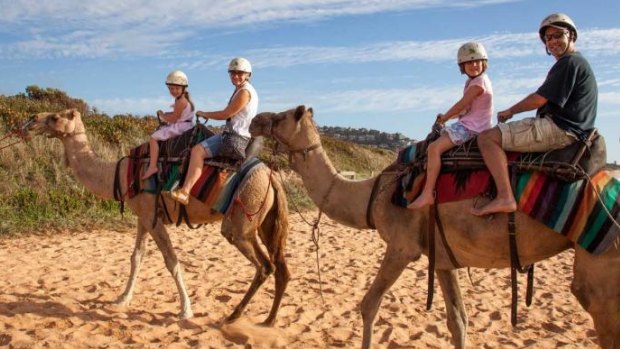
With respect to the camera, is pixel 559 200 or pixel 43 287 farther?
pixel 43 287

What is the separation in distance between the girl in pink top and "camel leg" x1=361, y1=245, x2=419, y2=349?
0.47 metres

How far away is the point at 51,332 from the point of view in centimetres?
581

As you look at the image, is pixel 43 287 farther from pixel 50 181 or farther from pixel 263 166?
pixel 50 181

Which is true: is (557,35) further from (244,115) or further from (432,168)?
(244,115)

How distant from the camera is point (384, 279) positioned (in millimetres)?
4785

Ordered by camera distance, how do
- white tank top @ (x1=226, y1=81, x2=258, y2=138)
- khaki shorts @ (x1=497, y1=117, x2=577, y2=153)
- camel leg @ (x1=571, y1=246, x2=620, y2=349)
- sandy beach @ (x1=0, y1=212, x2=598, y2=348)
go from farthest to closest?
1. white tank top @ (x1=226, y1=81, x2=258, y2=138)
2. sandy beach @ (x1=0, y1=212, x2=598, y2=348)
3. khaki shorts @ (x1=497, y1=117, x2=577, y2=153)
4. camel leg @ (x1=571, y1=246, x2=620, y2=349)

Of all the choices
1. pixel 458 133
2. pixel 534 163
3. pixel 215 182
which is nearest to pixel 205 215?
pixel 215 182

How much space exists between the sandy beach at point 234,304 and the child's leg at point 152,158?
1699 mm

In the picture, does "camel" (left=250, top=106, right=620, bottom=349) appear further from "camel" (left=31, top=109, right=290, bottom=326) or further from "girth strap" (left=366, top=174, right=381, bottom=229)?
"camel" (left=31, top=109, right=290, bottom=326)

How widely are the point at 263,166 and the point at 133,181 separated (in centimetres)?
164

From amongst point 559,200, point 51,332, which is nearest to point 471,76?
point 559,200

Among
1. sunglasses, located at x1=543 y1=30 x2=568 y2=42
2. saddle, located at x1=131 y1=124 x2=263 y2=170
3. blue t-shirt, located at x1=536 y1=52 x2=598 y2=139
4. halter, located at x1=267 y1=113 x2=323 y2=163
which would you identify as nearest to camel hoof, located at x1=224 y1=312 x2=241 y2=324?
saddle, located at x1=131 y1=124 x2=263 y2=170

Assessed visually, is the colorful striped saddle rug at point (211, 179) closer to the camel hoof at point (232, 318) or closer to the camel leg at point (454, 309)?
the camel hoof at point (232, 318)

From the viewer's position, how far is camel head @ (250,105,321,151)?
17.1 feet
